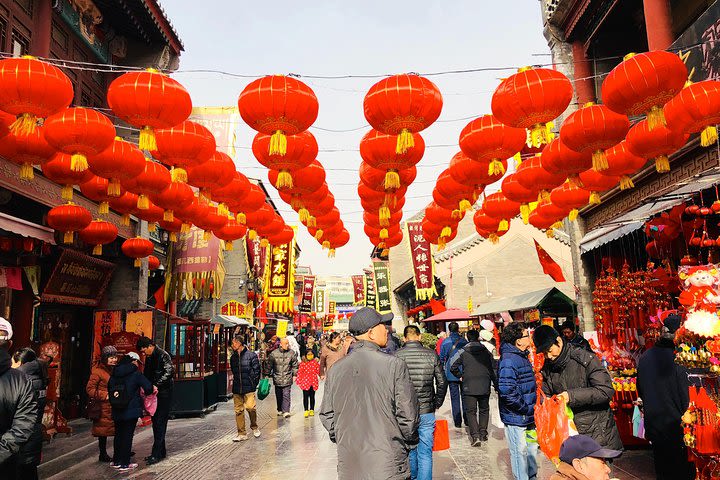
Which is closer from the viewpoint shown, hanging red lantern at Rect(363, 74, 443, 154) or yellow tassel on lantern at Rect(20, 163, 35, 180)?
hanging red lantern at Rect(363, 74, 443, 154)

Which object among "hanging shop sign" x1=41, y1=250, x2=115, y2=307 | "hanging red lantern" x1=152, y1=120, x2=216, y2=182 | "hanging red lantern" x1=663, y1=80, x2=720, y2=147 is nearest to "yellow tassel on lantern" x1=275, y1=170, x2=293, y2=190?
"hanging red lantern" x1=152, y1=120, x2=216, y2=182

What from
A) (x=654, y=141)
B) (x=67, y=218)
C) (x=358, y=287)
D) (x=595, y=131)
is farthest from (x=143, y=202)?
(x=358, y=287)

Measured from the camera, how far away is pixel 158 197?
27.2 ft

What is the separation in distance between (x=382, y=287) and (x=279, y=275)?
1111 centimetres

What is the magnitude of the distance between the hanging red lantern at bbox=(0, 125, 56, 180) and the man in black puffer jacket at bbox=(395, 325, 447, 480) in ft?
17.2

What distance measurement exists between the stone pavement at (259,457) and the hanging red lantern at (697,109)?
432 cm

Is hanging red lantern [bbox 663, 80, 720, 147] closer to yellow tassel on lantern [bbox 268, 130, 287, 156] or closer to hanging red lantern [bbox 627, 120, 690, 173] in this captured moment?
hanging red lantern [bbox 627, 120, 690, 173]

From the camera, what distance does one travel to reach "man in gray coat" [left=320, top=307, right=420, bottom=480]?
3.63 meters

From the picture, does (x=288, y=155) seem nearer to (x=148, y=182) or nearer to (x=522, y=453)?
(x=148, y=182)

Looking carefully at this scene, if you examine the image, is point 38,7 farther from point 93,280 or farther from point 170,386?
point 170,386

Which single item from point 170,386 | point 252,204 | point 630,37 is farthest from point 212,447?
point 630,37

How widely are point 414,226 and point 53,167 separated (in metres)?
19.5

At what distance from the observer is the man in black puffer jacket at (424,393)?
5.74 metres

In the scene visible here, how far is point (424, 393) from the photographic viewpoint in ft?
19.4
